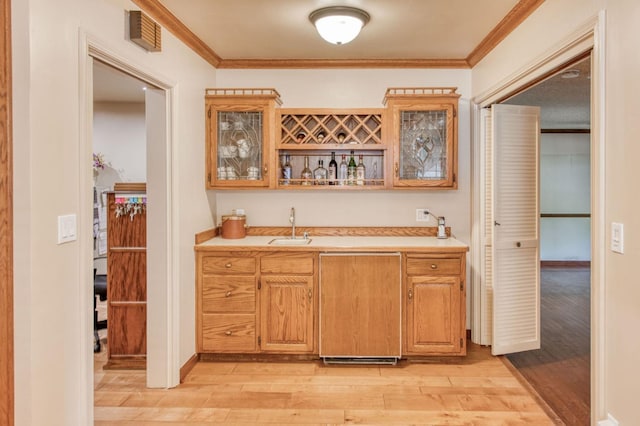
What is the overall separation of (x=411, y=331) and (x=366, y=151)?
1.54 m

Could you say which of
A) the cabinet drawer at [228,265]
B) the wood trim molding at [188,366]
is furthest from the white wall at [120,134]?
the wood trim molding at [188,366]

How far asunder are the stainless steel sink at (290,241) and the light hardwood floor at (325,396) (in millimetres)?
928

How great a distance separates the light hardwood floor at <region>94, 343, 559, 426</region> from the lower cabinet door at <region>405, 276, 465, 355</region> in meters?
0.17

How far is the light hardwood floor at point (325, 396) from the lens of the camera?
249 centimetres

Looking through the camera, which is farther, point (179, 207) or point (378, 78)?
point (378, 78)

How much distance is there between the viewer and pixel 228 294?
3236 millimetres

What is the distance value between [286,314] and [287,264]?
1.26ft

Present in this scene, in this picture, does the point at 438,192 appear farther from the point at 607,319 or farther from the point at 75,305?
the point at 75,305

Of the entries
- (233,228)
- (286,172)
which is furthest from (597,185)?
(233,228)

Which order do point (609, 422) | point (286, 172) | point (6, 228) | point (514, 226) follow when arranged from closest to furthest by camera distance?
point (6, 228), point (609, 422), point (514, 226), point (286, 172)

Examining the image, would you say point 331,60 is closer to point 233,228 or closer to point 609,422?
point 233,228

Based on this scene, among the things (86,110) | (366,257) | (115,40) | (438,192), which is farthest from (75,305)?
(438,192)

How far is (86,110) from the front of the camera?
1957 millimetres

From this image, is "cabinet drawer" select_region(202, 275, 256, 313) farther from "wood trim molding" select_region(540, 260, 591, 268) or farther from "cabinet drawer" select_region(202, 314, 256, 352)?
"wood trim molding" select_region(540, 260, 591, 268)
